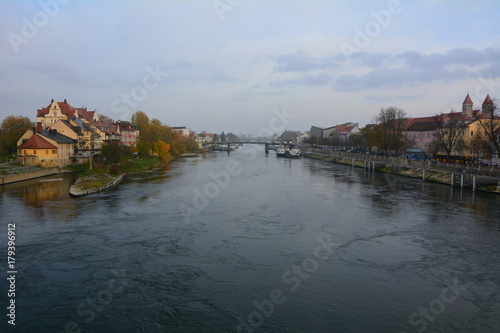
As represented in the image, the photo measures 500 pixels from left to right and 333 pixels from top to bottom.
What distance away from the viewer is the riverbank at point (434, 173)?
26.1 m

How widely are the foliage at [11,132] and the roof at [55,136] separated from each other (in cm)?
670

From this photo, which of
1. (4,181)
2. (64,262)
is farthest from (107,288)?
(4,181)

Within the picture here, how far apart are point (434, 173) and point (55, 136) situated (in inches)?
1583

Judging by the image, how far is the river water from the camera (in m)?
8.52

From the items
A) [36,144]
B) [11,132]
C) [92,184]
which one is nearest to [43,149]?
[36,144]

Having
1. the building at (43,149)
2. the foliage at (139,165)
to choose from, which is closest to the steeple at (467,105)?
the foliage at (139,165)

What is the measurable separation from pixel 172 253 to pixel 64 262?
141 inches

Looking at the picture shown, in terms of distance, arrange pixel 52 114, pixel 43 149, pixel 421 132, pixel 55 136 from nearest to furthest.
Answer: pixel 43 149 < pixel 55 136 < pixel 52 114 < pixel 421 132

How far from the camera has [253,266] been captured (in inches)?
456

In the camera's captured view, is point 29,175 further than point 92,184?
Yes

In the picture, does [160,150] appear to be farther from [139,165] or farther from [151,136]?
[139,165]

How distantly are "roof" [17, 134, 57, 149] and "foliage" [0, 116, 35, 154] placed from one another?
890cm

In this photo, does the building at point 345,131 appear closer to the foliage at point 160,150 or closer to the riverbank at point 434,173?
the riverbank at point 434,173

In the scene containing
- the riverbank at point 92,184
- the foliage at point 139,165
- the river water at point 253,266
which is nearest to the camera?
the river water at point 253,266
